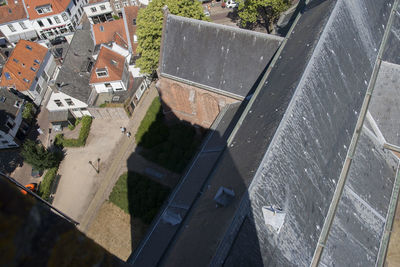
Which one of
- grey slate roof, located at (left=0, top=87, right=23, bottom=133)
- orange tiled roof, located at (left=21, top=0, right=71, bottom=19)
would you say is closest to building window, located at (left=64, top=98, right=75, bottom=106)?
grey slate roof, located at (left=0, top=87, right=23, bottom=133)

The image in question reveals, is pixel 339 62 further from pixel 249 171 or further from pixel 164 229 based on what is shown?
pixel 164 229

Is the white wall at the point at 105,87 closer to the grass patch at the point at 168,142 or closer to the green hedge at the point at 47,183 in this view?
the grass patch at the point at 168,142

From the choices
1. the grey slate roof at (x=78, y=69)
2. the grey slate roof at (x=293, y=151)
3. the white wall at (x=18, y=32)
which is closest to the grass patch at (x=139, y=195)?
the grey slate roof at (x=293, y=151)

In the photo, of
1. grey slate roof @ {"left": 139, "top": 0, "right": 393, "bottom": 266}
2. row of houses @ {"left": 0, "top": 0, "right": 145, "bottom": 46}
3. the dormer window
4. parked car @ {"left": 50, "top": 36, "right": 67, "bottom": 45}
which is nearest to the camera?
grey slate roof @ {"left": 139, "top": 0, "right": 393, "bottom": 266}

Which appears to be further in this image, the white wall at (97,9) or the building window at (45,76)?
the white wall at (97,9)

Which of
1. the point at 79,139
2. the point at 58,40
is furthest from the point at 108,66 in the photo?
the point at 58,40

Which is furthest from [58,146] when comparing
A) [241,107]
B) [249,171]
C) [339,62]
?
[339,62]

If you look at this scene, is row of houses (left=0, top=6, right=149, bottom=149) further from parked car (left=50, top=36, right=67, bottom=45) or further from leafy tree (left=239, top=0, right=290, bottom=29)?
leafy tree (left=239, top=0, right=290, bottom=29)
